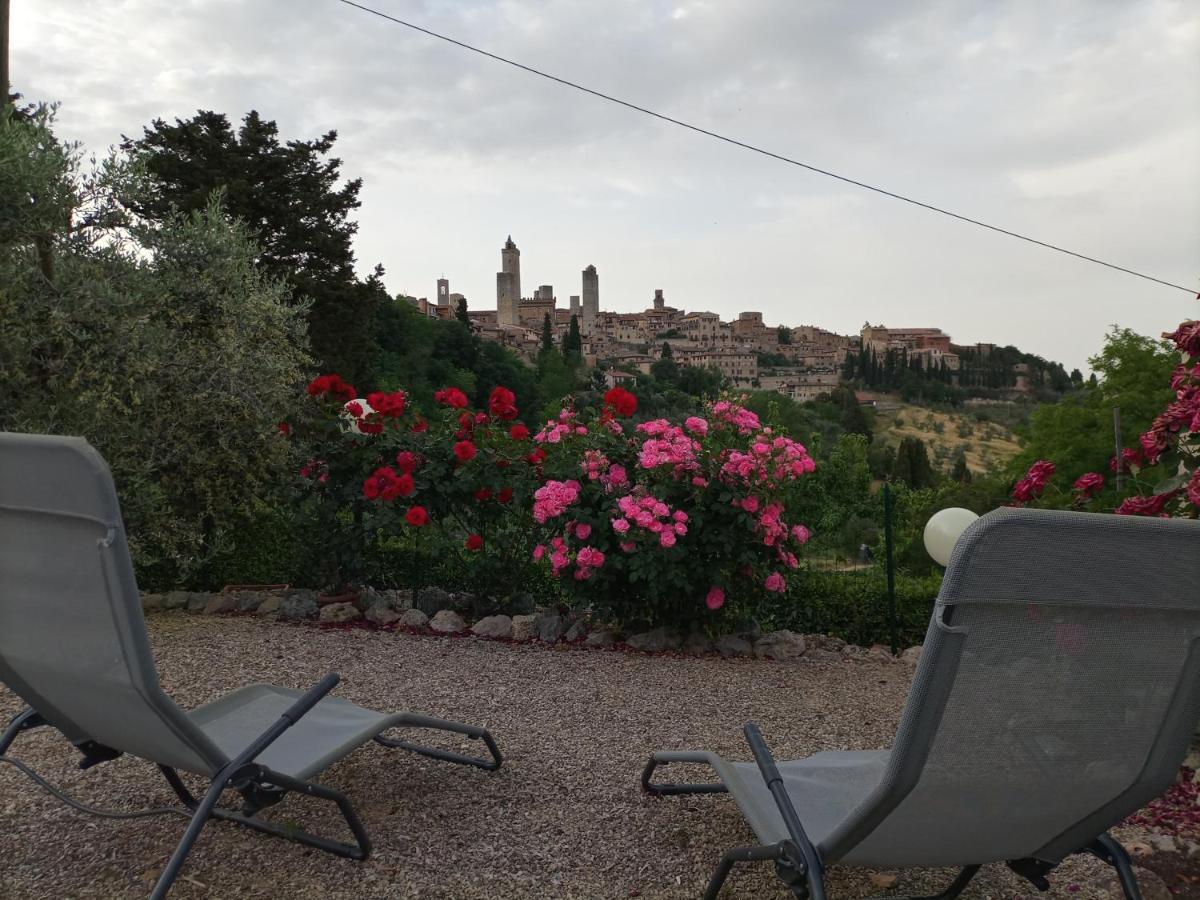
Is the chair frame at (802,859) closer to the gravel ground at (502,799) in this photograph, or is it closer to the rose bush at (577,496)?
the gravel ground at (502,799)

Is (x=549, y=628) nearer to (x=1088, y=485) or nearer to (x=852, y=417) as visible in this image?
(x=1088, y=485)

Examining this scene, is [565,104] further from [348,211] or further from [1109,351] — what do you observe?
[1109,351]

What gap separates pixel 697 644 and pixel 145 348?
3623 millimetres

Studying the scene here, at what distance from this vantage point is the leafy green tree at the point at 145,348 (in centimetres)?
511

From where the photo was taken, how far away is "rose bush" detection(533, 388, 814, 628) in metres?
4.61

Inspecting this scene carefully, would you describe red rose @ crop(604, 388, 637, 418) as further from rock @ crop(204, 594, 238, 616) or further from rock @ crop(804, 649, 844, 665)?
rock @ crop(204, 594, 238, 616)

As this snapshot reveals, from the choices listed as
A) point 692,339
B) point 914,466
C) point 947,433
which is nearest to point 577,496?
point 914,466

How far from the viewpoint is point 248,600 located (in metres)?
5.70

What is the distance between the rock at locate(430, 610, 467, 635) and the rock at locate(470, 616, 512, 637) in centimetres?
9

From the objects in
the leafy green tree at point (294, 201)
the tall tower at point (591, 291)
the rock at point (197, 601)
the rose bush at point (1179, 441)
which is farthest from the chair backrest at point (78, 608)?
the tall tower at point (591, 291)

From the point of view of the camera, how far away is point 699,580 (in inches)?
187

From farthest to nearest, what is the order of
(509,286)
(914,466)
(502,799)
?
(509,286) → (914,466) → (502,799)

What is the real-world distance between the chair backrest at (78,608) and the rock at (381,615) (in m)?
3.11

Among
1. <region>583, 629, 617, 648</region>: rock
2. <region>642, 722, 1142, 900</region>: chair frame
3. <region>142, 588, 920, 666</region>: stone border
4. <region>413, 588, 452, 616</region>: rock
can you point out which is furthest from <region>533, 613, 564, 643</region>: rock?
<region>642, 722, 1142, 900</region>: chair frame
